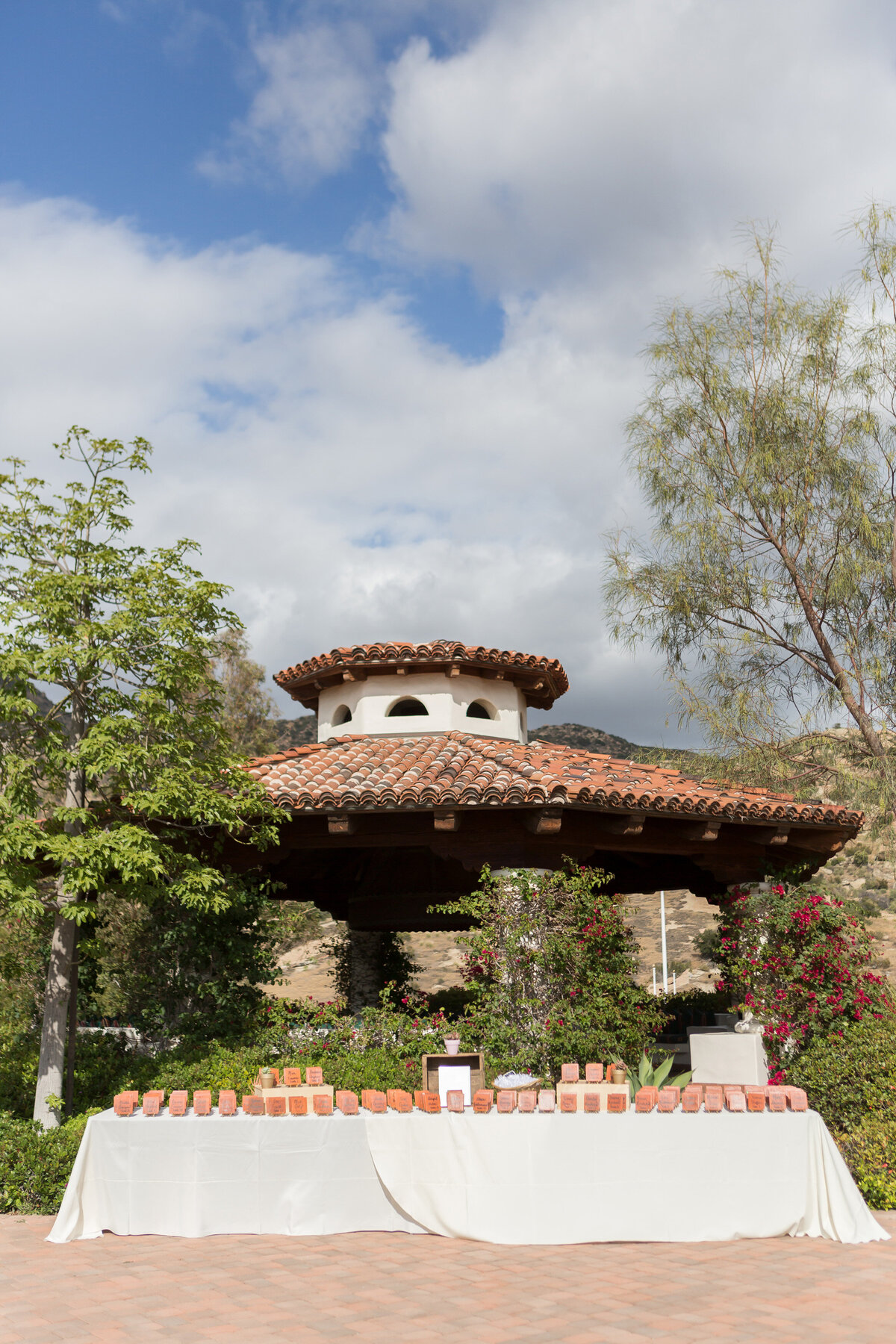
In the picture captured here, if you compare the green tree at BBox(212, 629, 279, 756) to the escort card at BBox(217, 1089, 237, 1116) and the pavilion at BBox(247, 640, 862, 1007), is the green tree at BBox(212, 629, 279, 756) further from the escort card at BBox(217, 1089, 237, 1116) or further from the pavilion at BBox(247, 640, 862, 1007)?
the escort card at BBox(217, 1089, 237, 1116)

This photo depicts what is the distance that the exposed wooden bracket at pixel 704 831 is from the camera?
36.3 ft

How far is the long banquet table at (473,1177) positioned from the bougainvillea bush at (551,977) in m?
2.31

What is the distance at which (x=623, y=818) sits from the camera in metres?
10.7

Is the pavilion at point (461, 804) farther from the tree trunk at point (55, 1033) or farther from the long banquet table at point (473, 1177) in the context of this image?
the long banquet table at point (473, 1177)

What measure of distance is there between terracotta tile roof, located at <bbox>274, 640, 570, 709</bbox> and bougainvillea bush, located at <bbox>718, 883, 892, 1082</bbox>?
4.56 m

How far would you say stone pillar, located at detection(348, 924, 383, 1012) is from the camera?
1683 cm

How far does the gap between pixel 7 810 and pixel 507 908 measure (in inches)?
191

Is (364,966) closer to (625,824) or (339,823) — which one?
(339,823)

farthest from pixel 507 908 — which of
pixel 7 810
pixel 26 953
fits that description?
pixel 26 953

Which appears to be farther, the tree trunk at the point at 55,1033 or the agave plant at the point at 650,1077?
the tree trunk at the point at 55,1033

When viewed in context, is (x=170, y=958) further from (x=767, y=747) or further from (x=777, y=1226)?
(x=767, y=747)

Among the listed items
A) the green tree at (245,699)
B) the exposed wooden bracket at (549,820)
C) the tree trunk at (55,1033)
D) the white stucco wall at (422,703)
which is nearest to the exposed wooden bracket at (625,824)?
the exposed wooden bracket at (549,820)

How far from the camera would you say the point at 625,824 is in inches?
419

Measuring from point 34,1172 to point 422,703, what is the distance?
7.38 metres
